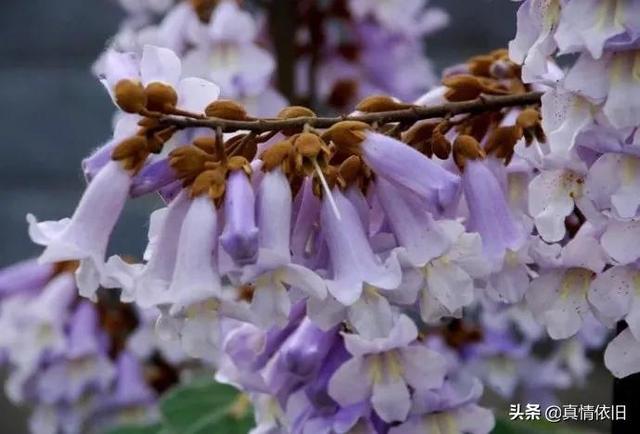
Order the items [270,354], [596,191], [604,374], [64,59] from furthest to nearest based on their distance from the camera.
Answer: [64,59] → [604,374] → [270,354] → [596,191]

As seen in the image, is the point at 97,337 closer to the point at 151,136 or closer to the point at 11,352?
the point at 11,352

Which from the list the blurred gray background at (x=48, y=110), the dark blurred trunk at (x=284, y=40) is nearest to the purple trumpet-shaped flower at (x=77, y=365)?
the dark blurred trunk at (x=284, y=40)

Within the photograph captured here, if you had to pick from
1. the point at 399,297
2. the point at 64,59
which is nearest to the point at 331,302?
the point at 399,297

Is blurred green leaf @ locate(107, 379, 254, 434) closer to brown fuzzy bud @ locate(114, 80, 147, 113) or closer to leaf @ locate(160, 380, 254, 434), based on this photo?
leaf @ locate(160, 380, 254, 434)

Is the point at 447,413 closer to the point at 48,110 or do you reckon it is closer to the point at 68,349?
the point at 68,349

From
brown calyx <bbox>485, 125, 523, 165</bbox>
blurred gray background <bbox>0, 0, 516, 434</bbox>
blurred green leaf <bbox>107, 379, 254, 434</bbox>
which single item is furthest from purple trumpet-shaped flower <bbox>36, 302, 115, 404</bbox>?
blurred gray background <bbox>0, 0, 516, 434</bbox>

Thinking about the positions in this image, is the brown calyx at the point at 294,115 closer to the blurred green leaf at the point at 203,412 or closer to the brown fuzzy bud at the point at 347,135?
the brown fuzzy bud at the point at 347,135
